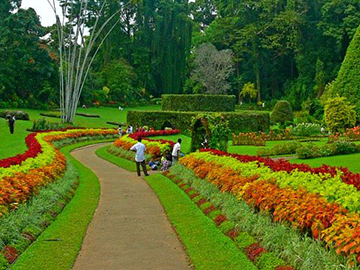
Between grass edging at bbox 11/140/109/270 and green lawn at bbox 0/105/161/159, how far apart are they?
12.9 metres

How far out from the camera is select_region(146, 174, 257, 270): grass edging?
7320 millimetres

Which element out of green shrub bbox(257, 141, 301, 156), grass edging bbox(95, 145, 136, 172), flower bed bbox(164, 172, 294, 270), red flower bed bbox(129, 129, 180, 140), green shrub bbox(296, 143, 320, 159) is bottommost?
grass edging bbox(95, 145, 136, 172)

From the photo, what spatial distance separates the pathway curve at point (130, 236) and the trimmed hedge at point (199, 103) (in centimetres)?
3147

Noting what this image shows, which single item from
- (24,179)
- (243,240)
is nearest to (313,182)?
(243,240)

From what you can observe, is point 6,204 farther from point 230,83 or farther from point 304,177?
point 230,83

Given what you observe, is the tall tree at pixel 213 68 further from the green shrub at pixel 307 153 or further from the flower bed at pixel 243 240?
the flower bed at pixel 243 240

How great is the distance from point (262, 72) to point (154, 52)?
17.3 meters

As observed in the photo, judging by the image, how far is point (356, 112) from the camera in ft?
108

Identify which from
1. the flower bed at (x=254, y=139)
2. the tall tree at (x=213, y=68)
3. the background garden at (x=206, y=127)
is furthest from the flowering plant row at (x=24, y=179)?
the tall tree at (x=213, y=68)

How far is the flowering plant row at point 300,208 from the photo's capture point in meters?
6.10

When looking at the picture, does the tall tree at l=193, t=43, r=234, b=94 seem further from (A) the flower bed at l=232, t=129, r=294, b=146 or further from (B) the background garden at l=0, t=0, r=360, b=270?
(A) the flower bed at l=232, t=129, r=294, b=146

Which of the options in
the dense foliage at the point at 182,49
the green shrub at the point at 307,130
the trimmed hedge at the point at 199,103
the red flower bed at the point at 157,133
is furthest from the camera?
the dense foliage at the point at 182,49

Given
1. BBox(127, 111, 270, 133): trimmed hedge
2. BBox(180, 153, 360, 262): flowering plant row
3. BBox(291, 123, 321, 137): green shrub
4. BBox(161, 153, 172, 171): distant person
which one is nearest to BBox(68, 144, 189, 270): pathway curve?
BBox(180, 153, 360, 262): flowering plant row

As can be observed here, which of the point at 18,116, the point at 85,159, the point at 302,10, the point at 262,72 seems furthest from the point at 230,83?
the point at 85,159
